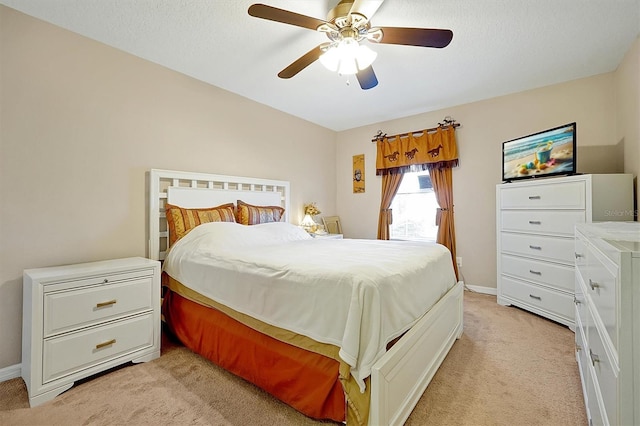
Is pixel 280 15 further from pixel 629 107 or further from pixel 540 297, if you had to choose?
pixel 540 297

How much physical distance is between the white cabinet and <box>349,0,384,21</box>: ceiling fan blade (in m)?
2.30

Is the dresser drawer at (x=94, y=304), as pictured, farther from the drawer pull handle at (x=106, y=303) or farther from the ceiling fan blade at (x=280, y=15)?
the ceiling fan blade at (x=280, y=15)

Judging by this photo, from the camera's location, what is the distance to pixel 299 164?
14.0ft

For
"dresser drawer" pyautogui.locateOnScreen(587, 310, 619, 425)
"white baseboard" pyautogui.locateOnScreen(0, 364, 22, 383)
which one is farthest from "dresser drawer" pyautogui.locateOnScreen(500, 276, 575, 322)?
"white baseboard" pyautogui.locateOnScreen(0, 364, 22, 383)

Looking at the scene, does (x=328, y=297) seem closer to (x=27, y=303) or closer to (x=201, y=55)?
(x=27, y=303)

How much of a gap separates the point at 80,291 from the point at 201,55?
2.17m

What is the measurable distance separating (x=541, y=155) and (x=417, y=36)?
6.80ft

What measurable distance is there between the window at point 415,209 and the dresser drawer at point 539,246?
1041 millimetres

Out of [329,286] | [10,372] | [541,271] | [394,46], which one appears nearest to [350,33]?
[394,46]

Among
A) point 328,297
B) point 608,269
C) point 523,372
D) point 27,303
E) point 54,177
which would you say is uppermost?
point 54,177

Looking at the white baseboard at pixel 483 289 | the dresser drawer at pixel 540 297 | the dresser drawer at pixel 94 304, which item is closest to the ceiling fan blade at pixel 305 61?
the dresser drawer at pixel 94 304

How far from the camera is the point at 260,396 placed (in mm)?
1649

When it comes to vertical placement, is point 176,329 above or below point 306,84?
below

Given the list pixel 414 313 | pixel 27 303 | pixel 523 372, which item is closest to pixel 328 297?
pixel 414 313
